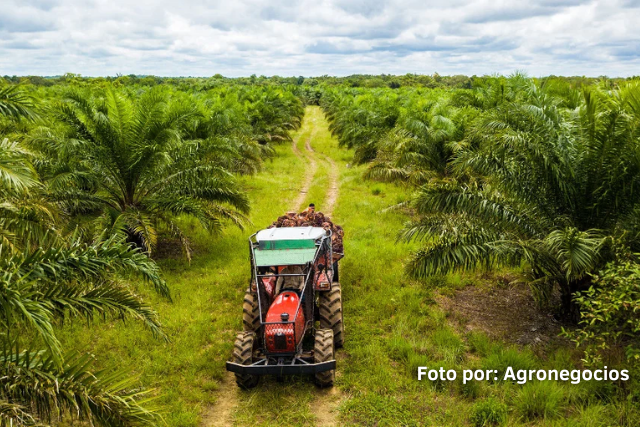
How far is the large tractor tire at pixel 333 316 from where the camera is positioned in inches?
265

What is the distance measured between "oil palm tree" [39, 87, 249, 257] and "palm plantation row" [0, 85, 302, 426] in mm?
25

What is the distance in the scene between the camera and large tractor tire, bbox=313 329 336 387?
19.1ft

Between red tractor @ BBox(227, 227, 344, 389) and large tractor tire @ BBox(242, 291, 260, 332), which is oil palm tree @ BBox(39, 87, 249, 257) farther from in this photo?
red tractor @ BBox(227, 227, 344, 389)

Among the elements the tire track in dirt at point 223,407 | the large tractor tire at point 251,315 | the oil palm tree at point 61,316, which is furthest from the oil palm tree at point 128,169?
the oil palm tree at point 61,316

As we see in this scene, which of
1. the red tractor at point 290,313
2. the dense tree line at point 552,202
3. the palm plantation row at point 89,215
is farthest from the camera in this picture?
the dense tree line at point 552,202

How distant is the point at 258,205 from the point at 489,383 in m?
11.1

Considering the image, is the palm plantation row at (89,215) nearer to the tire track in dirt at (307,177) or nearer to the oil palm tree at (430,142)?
the tire track in dirt at (307,177)

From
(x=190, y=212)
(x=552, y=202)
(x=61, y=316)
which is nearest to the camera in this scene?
(x=61, y=316)

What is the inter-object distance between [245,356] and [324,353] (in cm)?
97

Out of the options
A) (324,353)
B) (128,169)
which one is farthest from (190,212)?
(324,353)

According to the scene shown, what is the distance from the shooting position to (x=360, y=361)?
664cm

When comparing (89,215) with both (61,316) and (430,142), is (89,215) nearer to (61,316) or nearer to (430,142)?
(61,316)

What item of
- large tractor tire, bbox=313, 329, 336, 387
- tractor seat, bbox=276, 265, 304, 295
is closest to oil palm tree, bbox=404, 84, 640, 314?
tractor seat, bbox=276, 265, 304, 295

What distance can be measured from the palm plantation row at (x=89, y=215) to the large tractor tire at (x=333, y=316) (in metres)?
2.29
